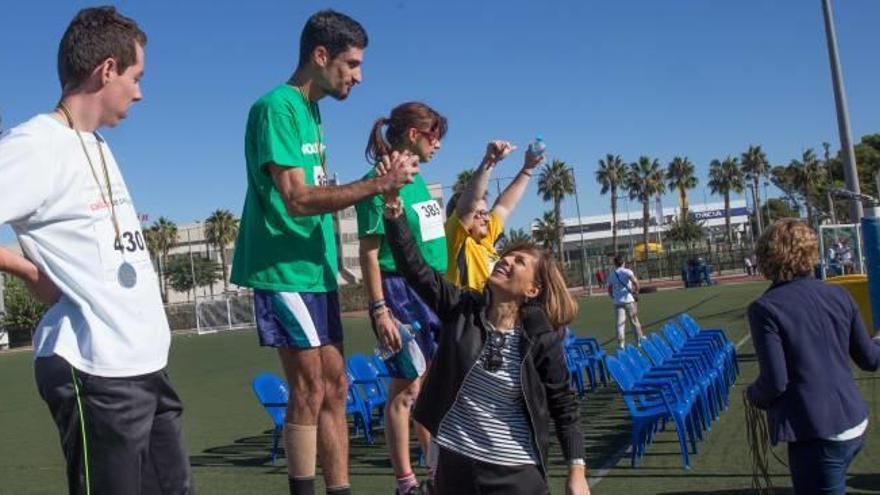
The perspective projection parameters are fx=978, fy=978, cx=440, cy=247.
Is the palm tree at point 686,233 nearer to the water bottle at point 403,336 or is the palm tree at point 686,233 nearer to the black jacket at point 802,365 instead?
the water bottle at point 403,336

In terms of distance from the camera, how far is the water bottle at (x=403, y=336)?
420 cm

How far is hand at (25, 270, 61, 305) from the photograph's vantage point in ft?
8.73

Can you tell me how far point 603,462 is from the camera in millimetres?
7461

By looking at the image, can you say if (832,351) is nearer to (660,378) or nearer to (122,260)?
(122,260)

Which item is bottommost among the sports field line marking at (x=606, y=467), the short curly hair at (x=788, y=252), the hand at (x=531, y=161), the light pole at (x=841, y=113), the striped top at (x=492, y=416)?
the sports field line marking at (x=606, y=467)

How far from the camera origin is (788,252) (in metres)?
4.09

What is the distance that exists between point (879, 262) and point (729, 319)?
13.1 m

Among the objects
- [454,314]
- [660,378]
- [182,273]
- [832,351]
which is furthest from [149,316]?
[182,273]

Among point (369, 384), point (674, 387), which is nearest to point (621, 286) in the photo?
point (369, 384)

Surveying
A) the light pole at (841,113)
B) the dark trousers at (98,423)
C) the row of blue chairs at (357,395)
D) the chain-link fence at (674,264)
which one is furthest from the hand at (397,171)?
the chain-link fence at (674,264)

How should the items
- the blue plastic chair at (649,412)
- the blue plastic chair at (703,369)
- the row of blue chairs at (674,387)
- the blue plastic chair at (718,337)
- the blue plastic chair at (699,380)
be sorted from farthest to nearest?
the blue plastic chair at (718,337), the blue plastic chair at (703,369), the blue plastic chair at (699,380), the row of blue chairs at (674,387), the blue plastic chair at (649,412)

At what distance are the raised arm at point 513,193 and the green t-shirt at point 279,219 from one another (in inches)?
69.3

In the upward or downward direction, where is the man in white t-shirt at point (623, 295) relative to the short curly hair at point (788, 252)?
downward

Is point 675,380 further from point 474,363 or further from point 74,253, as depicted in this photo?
point 74,253
